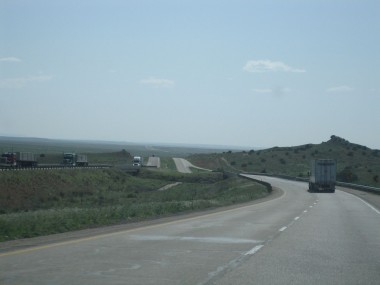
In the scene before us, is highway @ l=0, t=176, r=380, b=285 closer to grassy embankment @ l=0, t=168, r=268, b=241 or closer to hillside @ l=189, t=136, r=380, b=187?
grassy embankment @ l=0, t=168, r=268, b=241

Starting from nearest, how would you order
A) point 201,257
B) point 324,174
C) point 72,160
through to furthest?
1. point 201,257
2. point 324,174
3. point 72,160

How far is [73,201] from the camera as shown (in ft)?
219

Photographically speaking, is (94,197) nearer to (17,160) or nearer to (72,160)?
(17,160)

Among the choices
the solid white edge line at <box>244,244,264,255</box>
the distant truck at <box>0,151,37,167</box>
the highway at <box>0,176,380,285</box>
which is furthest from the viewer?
the distant truck at <box>0,151,37,167</box>

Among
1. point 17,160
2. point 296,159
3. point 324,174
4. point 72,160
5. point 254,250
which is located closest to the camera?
point 254,250

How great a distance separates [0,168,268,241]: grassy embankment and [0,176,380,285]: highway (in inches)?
118

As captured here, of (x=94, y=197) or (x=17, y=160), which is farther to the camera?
(x=17, y=160)

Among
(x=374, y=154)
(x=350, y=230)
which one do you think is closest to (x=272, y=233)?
(x=350, y=230)

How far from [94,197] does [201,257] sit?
5855 centimetres

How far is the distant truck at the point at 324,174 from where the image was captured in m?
64.4

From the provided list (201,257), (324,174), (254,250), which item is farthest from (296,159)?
(201,257)

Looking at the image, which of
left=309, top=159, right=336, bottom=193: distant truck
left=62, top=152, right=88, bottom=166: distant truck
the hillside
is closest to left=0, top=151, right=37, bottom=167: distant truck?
left=62, top=152, right=88, bottom=166: distant truck

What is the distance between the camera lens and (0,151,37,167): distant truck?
85312 millimetres

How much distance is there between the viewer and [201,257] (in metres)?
14.0
